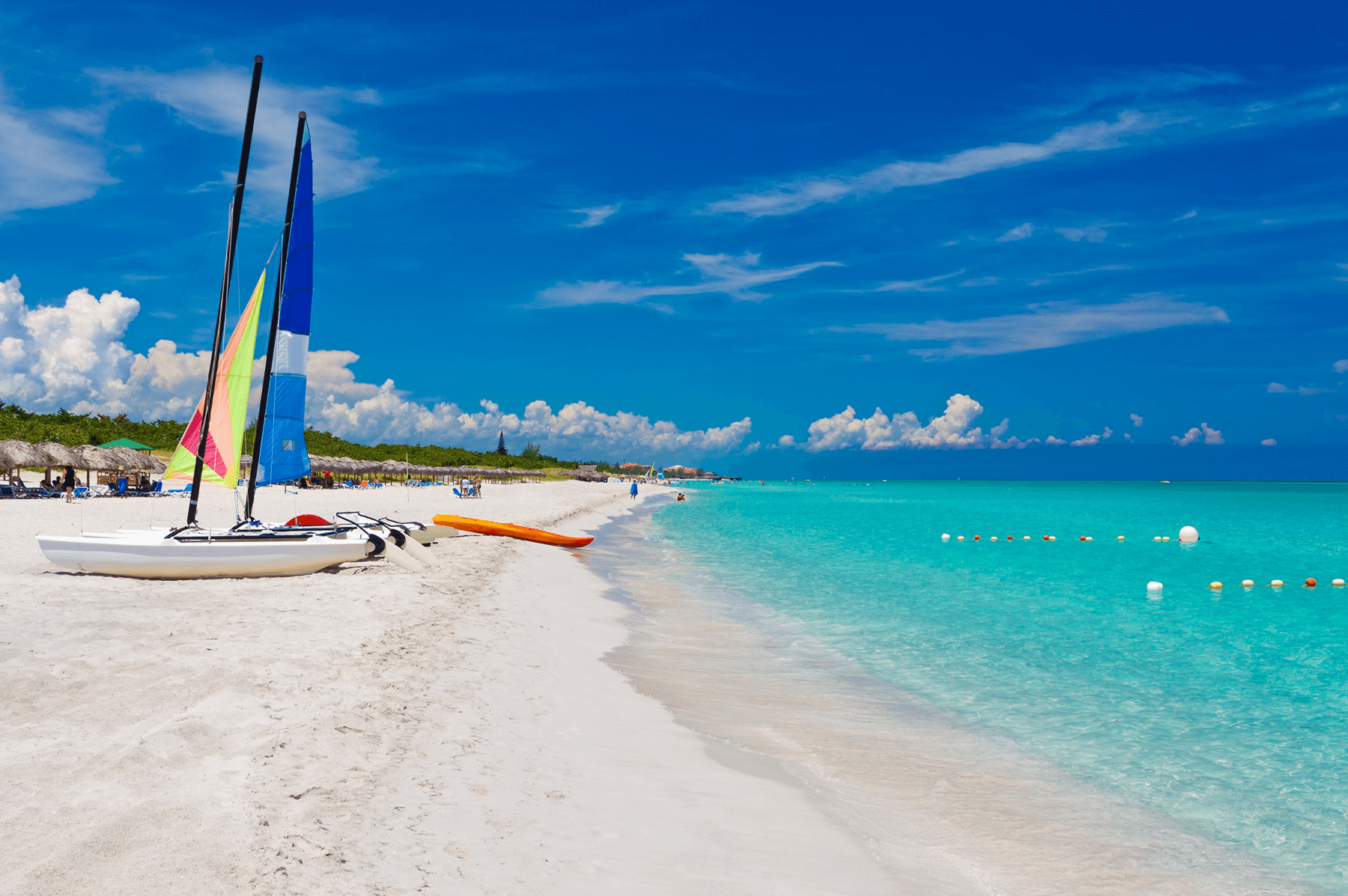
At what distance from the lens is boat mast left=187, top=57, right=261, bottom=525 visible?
15.1 m

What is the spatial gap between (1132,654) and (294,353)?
700 inches

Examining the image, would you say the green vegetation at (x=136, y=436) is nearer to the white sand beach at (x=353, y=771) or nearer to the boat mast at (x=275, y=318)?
the boat mast at (x=275, y=318)

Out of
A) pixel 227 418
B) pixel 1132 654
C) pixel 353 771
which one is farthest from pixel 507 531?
pixel 353 771

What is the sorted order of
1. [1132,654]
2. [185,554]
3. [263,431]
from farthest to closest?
1. [263,431]
2. [1132,654]
3. [185,554]

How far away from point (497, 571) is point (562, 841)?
13.0 m

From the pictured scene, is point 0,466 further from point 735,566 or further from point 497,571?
point 735,566

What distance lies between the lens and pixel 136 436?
6731 cm

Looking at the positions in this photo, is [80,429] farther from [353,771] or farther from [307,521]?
[353,771]

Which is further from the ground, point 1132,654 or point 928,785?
point 928,785

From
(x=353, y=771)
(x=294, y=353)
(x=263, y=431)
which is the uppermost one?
(x=294, y=353)

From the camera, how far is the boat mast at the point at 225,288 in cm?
1509

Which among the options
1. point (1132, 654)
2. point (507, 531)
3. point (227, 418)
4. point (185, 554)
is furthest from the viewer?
point (507, 531)

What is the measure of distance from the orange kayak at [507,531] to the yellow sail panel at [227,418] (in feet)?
28.9

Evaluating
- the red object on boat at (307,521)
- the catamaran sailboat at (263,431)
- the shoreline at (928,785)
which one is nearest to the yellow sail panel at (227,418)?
the catamaran sailboat at (263,431)
